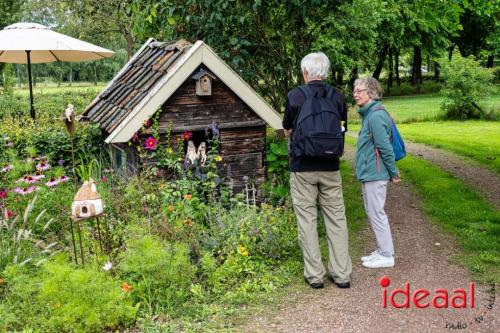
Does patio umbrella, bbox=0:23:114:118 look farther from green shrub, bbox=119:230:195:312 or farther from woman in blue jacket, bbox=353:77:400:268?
woman in blue jacket, bbox=353:77:400:268

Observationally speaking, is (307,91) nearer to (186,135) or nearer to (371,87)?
(371,87)

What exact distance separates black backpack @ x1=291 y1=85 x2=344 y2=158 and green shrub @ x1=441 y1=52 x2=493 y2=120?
1602 cm

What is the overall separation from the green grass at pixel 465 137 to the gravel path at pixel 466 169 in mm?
281

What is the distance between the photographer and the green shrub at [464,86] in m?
19.6

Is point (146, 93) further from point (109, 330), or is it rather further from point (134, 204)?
point (109, 330)

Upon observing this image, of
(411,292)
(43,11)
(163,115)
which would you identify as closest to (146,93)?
(163,115)

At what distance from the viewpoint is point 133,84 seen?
7.52 meters

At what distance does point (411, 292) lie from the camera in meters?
5.14

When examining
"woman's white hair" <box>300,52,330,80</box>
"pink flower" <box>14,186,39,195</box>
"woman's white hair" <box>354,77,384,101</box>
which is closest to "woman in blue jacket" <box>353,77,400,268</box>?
"woman's white hair" <box>354,77,384,101</box>

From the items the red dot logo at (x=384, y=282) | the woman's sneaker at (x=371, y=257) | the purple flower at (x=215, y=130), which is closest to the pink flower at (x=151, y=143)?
the purple flower at (x=215, y=130)

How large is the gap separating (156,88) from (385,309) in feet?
11.9

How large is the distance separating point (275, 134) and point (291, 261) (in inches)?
110

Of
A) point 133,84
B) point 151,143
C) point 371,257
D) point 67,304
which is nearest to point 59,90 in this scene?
point 133,84

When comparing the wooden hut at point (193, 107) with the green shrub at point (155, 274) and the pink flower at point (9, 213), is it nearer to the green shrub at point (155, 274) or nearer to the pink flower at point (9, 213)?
the pink flower at point (9, 213)
